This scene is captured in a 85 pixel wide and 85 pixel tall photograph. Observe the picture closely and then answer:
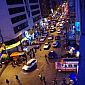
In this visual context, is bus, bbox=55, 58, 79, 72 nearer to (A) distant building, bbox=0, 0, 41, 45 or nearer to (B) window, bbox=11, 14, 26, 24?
(A) distant building, bbox=0, 0, 41, 45

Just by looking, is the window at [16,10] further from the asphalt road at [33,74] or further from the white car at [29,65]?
the white car at [29,65]

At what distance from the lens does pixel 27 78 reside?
3666 cm

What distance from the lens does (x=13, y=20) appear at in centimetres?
5322

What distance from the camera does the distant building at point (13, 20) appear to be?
5000 cm

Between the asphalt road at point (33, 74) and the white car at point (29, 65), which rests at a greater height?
the white car at point (29, 65)

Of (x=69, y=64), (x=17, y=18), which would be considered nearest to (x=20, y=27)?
(x=17, y=18)

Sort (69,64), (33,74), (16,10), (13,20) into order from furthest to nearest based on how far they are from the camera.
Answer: (16,10)
(13,20)
(33,74)
(69,64)

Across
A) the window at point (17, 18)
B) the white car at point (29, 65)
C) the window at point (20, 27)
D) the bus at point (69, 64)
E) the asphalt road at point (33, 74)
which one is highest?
the window at point (17, 18)

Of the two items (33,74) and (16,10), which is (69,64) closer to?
(33,74)

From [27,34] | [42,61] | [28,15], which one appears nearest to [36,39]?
[27,34]

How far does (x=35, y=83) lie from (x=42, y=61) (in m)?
10.2

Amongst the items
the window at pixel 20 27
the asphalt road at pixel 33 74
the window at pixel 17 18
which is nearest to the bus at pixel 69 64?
the asphalt road at pixel 33 74

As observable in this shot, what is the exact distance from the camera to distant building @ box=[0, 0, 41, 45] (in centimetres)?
5000

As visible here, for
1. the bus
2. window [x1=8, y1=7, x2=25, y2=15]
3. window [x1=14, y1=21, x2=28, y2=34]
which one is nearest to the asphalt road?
the bus
